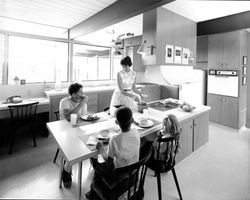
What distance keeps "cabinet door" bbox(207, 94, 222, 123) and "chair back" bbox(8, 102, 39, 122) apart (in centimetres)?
396

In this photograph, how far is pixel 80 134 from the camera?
1.61 meters

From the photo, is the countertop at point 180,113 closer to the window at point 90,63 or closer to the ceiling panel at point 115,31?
the ceiling panel at point 115,31

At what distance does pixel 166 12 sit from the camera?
2689 millimetres

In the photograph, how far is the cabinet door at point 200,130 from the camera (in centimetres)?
257

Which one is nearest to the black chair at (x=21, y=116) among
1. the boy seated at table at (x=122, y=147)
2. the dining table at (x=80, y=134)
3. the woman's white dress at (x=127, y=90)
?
the dining table at (x=80, y=134)

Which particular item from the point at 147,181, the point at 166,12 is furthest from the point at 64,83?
the point at 147,181

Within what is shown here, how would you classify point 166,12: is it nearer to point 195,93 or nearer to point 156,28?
point 156,28

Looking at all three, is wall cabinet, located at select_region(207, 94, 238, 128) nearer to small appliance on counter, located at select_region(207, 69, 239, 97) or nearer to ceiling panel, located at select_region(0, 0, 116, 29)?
small appliance on counter, located at select_region(207, 69, 239, 97)

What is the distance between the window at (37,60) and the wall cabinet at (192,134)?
315cm

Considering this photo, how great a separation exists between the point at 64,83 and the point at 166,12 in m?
2.85

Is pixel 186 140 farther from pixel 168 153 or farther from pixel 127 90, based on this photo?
pixel 127 90

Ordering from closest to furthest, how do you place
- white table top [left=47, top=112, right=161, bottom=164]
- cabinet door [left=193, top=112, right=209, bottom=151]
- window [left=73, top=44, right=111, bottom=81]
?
1. white table top [left=47, top=112, right=161, bottom=164]
2. cabinet door [left=193, top=112, right=209, bottom=151]
3. window [left=73, top=44, right=111, bottom=81]

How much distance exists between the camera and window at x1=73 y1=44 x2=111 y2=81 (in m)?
4.55

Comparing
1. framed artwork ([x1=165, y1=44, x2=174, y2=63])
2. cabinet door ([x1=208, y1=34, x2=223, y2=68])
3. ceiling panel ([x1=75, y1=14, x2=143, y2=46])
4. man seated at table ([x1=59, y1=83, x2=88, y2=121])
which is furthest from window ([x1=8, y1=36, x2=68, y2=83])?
cabinet door ([x1=208, y1=34, x2=223, y2=68])
